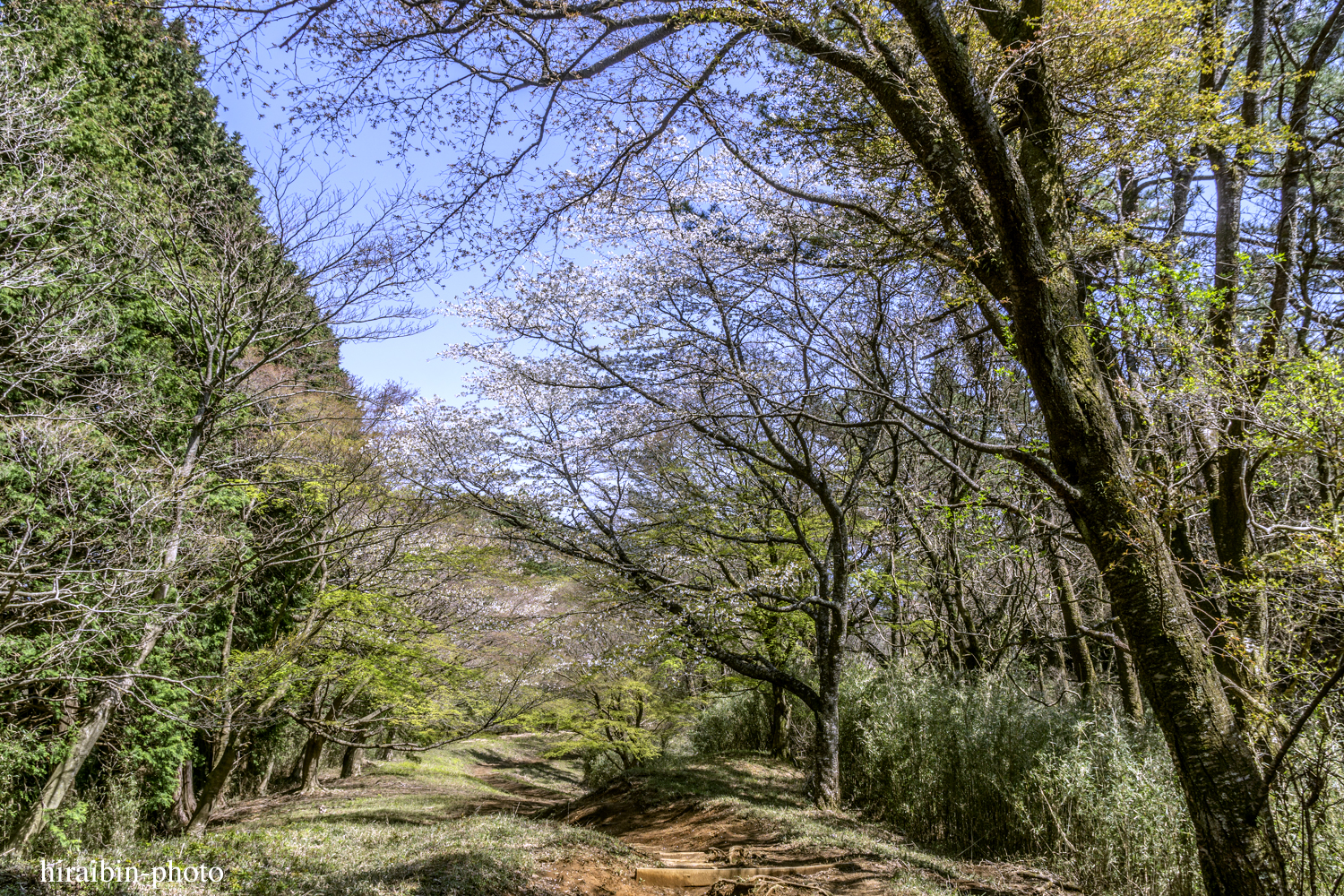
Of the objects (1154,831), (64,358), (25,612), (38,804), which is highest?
(64,358)

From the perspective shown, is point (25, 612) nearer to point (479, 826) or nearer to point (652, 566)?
point (479, 826)

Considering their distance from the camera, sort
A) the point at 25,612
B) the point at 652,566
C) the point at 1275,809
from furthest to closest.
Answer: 1. the point at 652,566
2. the point at 25,612
3. the point at 1275,809

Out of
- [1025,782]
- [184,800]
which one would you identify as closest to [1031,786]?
[1025,782]

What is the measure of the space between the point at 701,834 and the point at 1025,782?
3492 millimetres

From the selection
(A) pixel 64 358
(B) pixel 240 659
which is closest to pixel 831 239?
(A) pixel 64 358

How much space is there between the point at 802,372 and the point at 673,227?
281cm

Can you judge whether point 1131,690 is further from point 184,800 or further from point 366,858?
point 184,800

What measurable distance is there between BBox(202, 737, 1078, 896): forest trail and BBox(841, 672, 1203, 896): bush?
465mm

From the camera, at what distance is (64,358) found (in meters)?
6.00

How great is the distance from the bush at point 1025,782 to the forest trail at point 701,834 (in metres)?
0.46

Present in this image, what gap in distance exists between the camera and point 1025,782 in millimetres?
5785

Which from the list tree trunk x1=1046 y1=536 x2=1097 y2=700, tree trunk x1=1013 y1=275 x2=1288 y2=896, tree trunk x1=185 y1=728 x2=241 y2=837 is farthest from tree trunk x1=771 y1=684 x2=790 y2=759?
tree trunk x1=1013 y1=275 x2=1288 y2=896

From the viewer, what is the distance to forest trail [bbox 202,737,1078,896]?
4871 millimetres

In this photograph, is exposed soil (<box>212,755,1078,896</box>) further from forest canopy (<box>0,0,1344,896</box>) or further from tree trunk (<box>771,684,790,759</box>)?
tree trunk (<box>771,684,790,759</box>)
